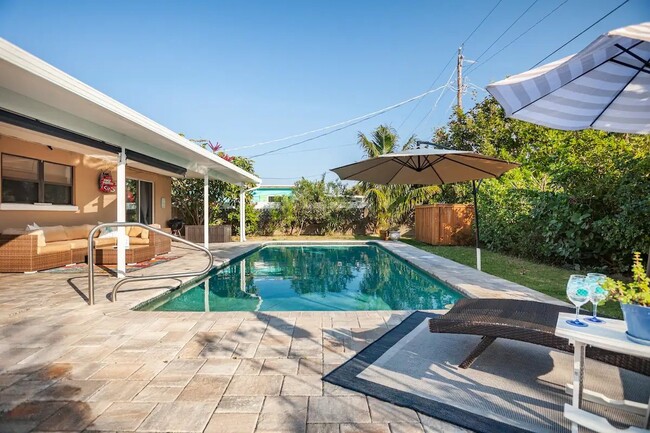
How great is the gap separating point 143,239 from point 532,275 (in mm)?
8694

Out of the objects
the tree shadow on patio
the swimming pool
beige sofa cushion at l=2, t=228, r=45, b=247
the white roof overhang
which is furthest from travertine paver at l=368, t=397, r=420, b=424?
beige sofa cushion at l=2, t=228, r=45, b=247

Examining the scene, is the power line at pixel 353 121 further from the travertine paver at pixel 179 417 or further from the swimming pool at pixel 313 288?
the travertine paver at pixel 179 417

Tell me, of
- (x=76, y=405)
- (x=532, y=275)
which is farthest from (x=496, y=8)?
(x=76, y=405)

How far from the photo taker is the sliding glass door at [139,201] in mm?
11984

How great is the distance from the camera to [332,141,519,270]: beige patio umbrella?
244 inches

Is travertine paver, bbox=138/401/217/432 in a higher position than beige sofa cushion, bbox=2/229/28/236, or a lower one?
lower

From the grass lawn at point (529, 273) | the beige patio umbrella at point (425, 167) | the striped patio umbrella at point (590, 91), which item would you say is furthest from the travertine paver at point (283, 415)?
the beige patio umbrella at point (425, 167)

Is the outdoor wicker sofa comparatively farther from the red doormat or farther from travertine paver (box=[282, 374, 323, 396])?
travertine paver (box=[282, 374, 323, 396])

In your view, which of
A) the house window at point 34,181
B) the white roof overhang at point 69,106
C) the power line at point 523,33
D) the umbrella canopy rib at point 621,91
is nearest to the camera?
the umbrella canopy rib at point 621,91

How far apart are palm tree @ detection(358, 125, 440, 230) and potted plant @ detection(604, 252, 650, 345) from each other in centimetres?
1487

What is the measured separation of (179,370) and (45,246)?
6267mm

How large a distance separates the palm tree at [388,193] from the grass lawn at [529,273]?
19.9ft

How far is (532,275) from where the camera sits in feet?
24.1

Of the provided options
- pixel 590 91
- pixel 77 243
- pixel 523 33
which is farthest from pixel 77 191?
pixel 523 33
